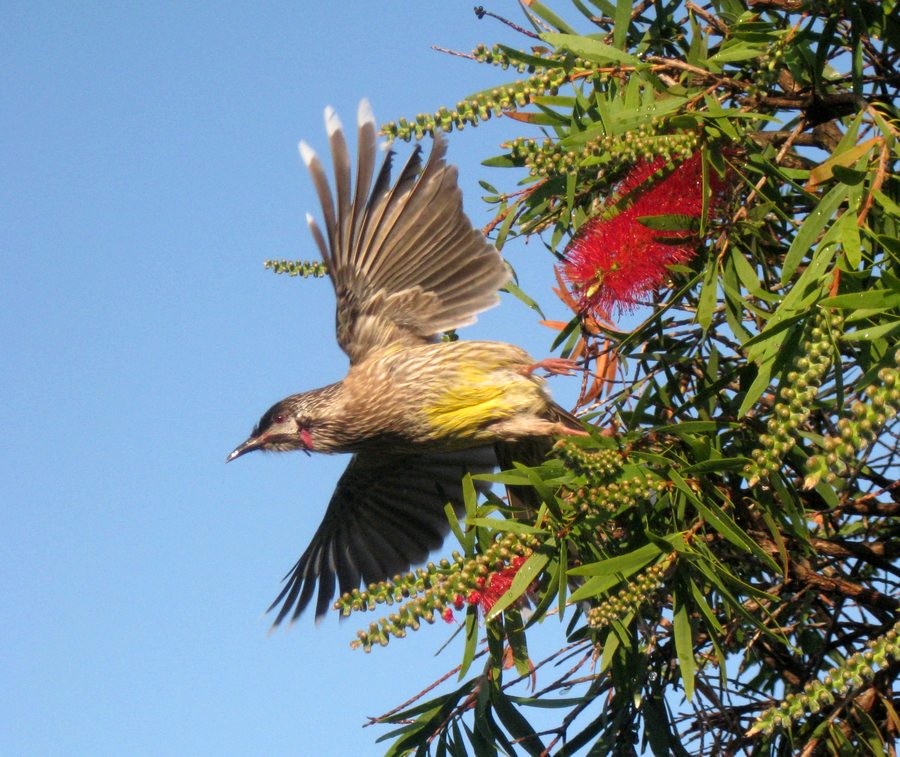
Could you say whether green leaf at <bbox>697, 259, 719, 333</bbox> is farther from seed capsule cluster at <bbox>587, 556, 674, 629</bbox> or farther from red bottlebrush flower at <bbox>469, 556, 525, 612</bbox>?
red bottlebrush flower at <bbox>469, 556, 525, 612</bbox>

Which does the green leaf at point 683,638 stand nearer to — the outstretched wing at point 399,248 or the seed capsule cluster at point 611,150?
the seed capsule cluster at point 611,150

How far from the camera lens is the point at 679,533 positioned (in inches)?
87.0

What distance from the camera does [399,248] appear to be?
12.4ft

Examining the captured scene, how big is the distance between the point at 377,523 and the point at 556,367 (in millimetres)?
1386

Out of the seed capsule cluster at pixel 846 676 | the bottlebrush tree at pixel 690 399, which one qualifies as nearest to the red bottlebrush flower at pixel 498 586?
the bottlebrush tree at pixel 690 399

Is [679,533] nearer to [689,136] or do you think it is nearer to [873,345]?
[873,345]

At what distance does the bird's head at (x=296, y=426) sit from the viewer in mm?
3957

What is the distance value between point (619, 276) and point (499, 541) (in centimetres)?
63

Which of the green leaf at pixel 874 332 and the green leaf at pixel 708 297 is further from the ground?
the green leaf at pixel 708 297

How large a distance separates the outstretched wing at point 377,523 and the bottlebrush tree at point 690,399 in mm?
1535

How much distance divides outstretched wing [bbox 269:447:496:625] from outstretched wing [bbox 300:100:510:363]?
0.52 m

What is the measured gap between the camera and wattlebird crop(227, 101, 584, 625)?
3.66m

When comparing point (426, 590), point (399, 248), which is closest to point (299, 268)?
point (399, 248)

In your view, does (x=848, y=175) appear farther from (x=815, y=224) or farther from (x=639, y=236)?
(x=639, y=236)
